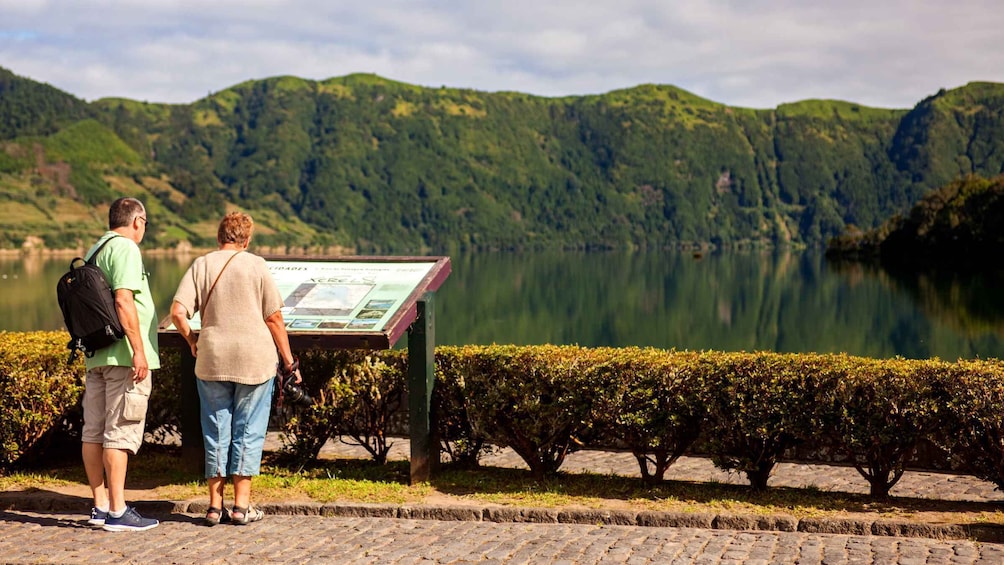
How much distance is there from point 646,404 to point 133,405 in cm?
418

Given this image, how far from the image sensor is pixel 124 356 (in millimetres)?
7656

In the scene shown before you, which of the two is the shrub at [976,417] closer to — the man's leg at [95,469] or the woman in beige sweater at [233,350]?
the woman in beige sweater at [233,350]

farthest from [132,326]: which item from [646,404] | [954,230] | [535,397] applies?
[954,230]

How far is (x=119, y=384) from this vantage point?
7.72m

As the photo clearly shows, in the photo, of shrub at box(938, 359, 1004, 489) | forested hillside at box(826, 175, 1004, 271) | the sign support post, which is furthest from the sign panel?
forested hillside at box(826, 175, 1004, 271)

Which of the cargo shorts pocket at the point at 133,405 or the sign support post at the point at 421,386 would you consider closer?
the cargo shorts pocket at the point at 133,405

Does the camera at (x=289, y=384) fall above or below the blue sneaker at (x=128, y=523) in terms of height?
above

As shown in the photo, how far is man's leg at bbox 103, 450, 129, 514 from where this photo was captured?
7.64m

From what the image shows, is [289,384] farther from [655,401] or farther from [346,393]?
[655,401]

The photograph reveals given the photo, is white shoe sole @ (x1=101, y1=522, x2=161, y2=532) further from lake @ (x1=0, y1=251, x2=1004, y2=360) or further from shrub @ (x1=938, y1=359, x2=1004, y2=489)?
lake @ (x1=0, y1=251, x2=1004, y2=360)

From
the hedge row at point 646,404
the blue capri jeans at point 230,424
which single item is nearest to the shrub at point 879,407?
the hedge row at point 646,404

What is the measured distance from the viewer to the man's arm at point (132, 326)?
757 centimetres

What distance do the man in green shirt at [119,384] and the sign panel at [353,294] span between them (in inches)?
46.0

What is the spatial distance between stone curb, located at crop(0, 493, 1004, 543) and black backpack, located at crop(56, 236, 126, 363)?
156 centimetres
